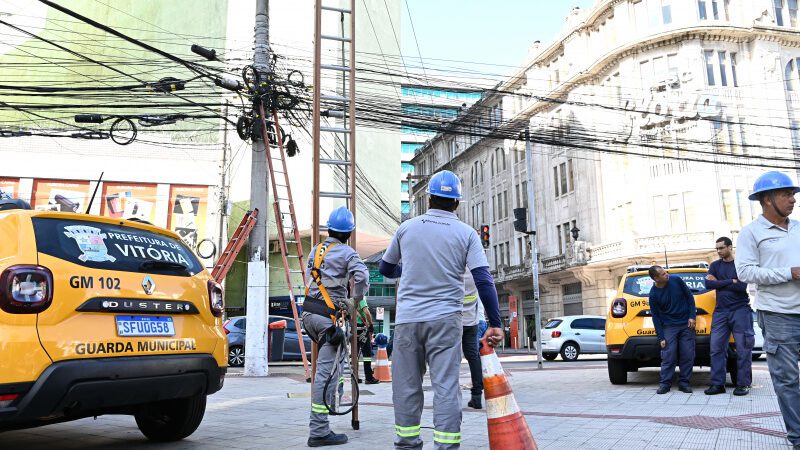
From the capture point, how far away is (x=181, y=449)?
172 inches

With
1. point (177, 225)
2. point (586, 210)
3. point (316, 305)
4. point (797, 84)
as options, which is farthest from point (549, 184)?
point (316, 305)

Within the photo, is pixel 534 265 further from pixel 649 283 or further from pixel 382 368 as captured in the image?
pixel 649 283

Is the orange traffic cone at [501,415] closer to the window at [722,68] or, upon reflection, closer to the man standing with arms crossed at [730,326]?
the man standing with arms crossed at [730,326]

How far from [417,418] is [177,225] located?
79.1 feet

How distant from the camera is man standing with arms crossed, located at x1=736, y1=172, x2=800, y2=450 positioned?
3.99m

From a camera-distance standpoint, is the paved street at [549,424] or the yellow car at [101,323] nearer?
the yellow car at [101,323]

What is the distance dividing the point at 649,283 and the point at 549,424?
4010 mm

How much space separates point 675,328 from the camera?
737 cm

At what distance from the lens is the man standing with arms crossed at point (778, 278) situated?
3986mm

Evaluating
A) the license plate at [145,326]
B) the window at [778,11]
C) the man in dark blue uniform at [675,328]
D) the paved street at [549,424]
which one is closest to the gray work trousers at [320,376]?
the paved street at [549,424]

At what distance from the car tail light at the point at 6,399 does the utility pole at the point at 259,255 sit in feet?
27.5

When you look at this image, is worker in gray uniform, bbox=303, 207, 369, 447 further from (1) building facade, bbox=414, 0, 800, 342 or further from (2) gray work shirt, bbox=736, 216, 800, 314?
(1) building facade, bbox=414, 0, 800, 342

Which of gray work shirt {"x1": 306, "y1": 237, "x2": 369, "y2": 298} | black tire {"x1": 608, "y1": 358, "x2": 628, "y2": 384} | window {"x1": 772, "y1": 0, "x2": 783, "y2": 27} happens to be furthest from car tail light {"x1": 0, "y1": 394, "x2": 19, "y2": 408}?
window {"x1": 772, "y1": 0, "x2": 783, "y2": 27}

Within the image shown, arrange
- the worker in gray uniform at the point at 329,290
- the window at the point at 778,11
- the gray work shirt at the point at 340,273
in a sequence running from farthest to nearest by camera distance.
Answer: the window at the point at 778,11 < the gray work shirt at the point at 340,273 < the worker in gray uniform at the point at 329,290
